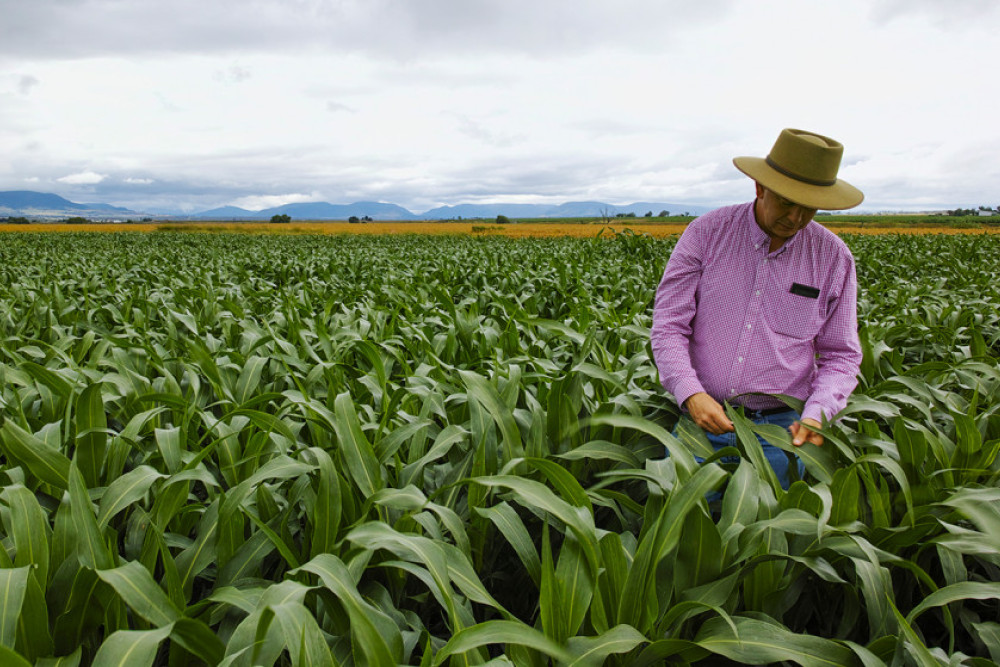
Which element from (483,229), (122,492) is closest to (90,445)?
(122,492)

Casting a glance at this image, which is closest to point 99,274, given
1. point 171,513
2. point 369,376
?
point 369,376

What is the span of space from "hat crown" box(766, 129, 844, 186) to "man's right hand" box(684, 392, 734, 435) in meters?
0.80

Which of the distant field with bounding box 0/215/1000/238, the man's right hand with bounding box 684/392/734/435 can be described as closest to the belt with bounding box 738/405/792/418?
the man's right hand with bounding box 684/392/734/435

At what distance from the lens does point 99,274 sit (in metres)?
8.98

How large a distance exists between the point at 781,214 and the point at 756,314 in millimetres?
374

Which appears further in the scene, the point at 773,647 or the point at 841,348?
the point at 841,348

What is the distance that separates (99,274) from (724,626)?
1031 centimetres

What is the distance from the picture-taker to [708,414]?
1977 millimetres

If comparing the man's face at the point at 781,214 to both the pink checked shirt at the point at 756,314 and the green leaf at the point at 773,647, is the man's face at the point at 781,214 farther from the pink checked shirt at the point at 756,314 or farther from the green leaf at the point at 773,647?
the green leaf at the point at 773,647

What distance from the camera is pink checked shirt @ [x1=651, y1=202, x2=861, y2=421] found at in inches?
83.1

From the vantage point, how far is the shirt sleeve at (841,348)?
80.7 inches

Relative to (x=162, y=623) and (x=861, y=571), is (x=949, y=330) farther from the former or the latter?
(x=162, y=623)

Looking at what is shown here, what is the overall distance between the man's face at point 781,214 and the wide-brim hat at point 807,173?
0.05 metres

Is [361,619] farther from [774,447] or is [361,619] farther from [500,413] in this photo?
[774,447]
